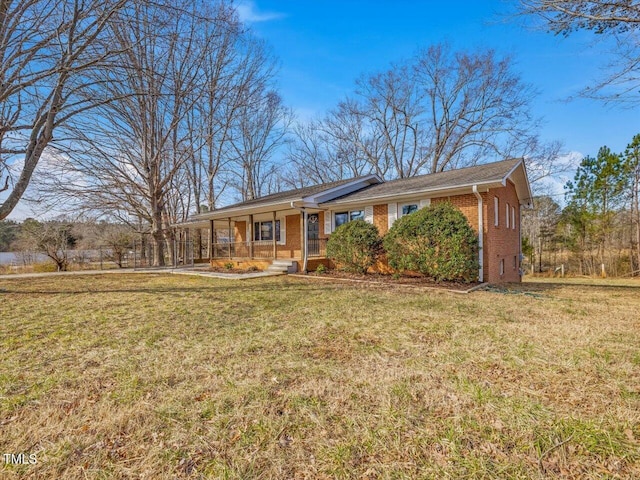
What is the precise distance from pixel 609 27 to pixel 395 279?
8026 millimetres

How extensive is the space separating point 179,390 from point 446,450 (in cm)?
230

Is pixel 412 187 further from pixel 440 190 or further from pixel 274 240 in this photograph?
pixel 274 240

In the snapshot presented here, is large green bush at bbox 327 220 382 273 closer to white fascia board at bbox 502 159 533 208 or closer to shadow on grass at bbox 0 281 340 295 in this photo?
shadow on grass at bbox 0 281 340 295

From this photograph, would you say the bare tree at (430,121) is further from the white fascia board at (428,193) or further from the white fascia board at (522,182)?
the white fascia board at (428,193)

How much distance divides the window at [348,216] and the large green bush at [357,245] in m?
1.43

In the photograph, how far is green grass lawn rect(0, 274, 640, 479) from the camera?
1.96 meters

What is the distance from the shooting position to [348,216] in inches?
527

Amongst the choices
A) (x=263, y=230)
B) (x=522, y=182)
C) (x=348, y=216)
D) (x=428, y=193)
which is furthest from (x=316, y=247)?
(x=522, y=182)

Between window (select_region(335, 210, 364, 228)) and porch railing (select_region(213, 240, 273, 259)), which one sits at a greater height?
window (select_region(335, 210, 364, 228))

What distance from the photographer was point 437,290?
336 inches

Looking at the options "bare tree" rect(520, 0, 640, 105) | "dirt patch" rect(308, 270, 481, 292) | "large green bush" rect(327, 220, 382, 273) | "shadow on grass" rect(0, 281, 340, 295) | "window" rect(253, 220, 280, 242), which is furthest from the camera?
"window" rect(253, 220, 280, 242)

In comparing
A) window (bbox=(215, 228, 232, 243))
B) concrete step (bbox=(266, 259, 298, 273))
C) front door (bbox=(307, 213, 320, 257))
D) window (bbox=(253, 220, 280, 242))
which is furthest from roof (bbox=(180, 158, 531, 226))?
window (bbox=(215, 228, 232, 243))

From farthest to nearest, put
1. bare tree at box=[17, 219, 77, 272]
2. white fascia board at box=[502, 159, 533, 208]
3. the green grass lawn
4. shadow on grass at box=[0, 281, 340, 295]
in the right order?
1. bare tree at box=[17, 219, 77, 272]
2. white fascia board at box=[502, 159, 533, 208]
3. shadow on grass at box=[0, 281, 340, 295]
4. the green grass lawn

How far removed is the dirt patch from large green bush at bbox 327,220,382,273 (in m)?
0.42
